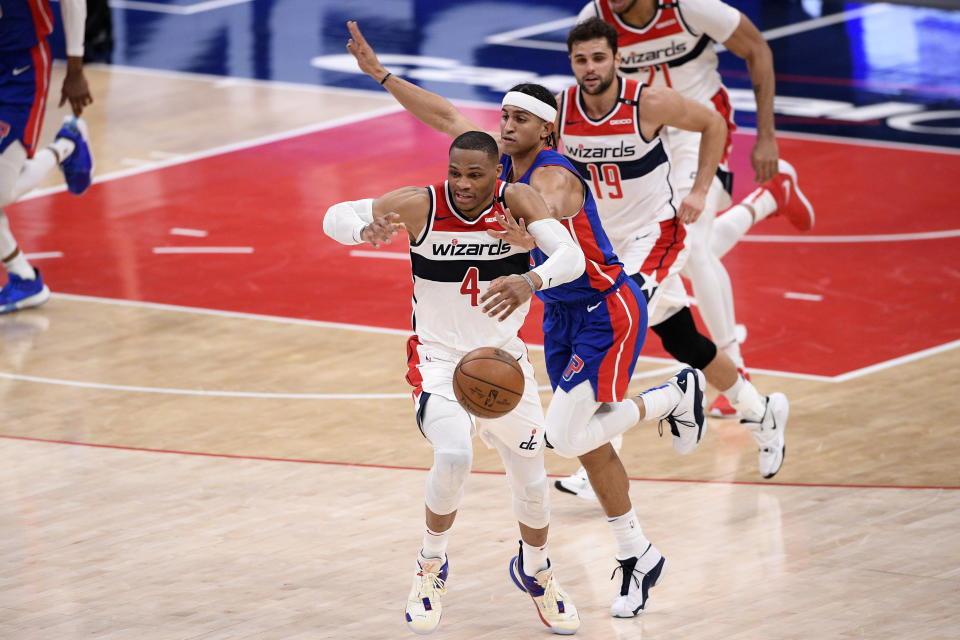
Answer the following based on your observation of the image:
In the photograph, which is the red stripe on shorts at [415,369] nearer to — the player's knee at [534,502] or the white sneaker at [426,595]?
the player's knee at [534,502]

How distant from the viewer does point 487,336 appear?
7129 millimetres

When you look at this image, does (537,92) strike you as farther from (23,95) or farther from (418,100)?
(23,95)

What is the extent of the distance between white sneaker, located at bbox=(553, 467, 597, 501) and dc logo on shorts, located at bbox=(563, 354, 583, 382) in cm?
140

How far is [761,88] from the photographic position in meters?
9.95

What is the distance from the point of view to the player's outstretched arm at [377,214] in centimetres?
694

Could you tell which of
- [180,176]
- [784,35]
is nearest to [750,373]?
[180,176]

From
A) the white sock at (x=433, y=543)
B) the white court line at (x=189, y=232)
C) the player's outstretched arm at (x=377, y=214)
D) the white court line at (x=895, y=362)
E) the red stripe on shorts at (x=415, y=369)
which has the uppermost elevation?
the player's outstretched arm at (x=377, y=214)

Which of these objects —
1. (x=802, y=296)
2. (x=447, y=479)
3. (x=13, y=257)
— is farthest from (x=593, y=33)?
(x=13, y=257)

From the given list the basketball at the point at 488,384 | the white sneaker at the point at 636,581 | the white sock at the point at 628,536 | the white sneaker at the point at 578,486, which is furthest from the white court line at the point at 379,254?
the basketball at the point at 488,384

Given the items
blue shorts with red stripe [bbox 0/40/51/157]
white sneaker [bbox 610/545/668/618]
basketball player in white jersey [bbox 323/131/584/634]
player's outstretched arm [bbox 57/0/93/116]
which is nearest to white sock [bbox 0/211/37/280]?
blue shorts with red stripe [bbox 0/40/51/157]

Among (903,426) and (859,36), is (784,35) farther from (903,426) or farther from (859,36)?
(903,426)

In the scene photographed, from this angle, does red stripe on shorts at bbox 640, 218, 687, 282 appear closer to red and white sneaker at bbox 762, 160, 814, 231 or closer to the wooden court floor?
the wooden court floor

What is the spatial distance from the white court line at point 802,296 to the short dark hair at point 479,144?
18.5 feet

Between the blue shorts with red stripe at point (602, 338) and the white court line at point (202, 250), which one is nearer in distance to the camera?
the blue shorts with red stripe at point (602, 338)
